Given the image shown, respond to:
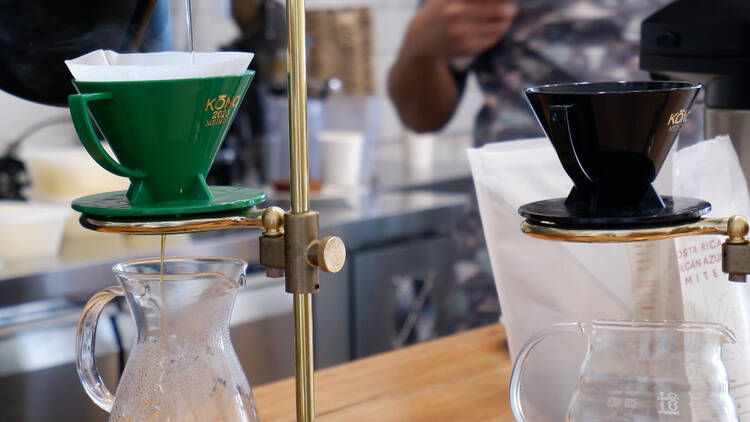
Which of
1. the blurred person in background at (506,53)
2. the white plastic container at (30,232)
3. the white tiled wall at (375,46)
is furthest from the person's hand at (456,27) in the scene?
the white plastic container at (30,232)

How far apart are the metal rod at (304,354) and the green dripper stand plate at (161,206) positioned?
0.07 metres

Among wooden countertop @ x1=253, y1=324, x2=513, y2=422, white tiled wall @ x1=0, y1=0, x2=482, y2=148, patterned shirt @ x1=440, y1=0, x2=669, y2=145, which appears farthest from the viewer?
white tiled wall @ x1=0, y1=0, x2=482, y2=148

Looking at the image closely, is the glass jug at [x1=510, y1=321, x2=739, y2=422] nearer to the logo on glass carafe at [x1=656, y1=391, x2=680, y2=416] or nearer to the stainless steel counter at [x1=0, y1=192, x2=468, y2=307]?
the logo on glass carafe at [x1=656, y1=391, x2=680, y2=416]

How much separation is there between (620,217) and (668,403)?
0.11m

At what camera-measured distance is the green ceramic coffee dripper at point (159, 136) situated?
0.57 metres

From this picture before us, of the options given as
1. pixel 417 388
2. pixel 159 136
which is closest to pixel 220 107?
pixel 159 136

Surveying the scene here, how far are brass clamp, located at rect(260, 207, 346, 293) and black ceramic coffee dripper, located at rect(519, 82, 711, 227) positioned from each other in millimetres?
127

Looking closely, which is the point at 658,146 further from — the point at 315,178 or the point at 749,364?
the point at 315,178

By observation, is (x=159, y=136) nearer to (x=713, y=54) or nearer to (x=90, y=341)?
(x=90, y=341)

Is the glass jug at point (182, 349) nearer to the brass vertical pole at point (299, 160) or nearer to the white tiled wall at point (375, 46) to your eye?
the brass vertical pole at point (299, 160)

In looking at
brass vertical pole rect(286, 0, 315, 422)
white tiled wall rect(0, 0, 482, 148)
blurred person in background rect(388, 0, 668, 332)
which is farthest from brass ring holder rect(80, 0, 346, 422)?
white tiled wall rect(0, 0, 482, 148)

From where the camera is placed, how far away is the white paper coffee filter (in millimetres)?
571

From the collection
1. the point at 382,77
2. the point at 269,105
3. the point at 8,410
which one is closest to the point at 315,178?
the point at 269,105

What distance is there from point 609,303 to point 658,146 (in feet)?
0.73
